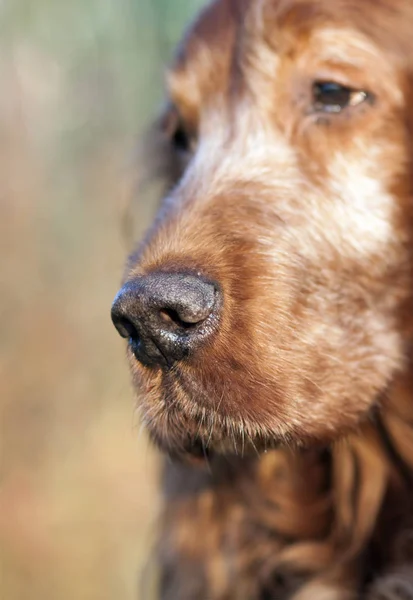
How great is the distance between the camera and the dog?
1.60 meters

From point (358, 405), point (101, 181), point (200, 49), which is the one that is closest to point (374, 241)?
point (358, 405)

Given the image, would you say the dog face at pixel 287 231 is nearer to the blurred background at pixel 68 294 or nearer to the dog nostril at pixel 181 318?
the dog nostril at pixel 181 318

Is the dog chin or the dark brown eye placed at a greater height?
the dark brown eye

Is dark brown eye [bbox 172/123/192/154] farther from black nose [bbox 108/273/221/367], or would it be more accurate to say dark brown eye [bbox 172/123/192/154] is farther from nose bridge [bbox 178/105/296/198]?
black nose [bbox 108/273/221/367]

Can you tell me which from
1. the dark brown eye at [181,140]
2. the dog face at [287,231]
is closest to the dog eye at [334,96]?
the dog face at [287,231]

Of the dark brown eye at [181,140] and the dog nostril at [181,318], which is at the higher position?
the dark brown eye at [181,140]

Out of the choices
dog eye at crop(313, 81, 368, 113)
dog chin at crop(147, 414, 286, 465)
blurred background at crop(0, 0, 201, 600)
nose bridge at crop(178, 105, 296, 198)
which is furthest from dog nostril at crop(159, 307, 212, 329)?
blurred background at crop(0, 0, 201, 600)

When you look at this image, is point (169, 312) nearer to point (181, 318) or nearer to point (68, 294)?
point (181, 318)

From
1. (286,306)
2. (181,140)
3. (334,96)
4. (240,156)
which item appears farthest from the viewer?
(181,140)

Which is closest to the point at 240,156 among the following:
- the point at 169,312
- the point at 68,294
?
the point at 169,312

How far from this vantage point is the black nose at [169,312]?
5.00 ft

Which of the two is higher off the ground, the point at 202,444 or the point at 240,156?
the point at 240,156

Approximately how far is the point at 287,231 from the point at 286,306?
275 millimetres

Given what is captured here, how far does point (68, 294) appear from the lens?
6152mm
